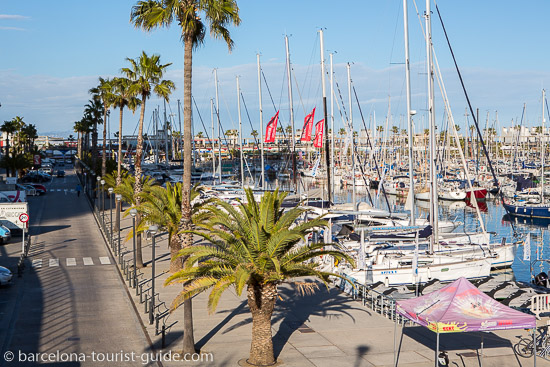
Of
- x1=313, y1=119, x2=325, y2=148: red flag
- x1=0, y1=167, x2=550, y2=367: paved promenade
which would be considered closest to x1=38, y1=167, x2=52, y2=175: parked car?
x1=313, y1=119, x2=325, y2=148: red flag

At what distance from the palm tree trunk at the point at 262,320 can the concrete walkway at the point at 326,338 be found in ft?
2.51

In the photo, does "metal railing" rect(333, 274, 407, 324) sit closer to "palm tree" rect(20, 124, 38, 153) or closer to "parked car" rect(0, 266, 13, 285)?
"parked car" rect(0, 266, 13, 285)

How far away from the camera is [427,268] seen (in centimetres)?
3572

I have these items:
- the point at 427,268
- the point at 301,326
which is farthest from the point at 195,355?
the point at 427,268

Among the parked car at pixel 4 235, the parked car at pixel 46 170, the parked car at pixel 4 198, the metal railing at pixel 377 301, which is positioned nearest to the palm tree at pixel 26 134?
the parked car at pixel 46 170

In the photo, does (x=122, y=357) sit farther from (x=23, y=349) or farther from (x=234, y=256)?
(x=234, y=256)

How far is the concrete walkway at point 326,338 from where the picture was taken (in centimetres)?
2106

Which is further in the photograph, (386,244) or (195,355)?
(386,244)

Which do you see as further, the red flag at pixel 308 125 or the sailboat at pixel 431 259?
the red flag at pixel 308 125

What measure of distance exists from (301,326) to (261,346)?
17.5ft

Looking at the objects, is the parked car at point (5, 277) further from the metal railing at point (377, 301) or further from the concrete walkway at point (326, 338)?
Result: the metal railing at point (377, 301)

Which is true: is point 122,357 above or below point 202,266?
below

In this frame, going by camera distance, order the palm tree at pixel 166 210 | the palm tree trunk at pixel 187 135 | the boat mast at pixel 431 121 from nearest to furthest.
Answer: the palm tree trunk at pixel 187 135
the palm tree at pixel 166 210
the boat mast at pixel 431 121

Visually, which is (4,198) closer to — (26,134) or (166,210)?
(166,210)
